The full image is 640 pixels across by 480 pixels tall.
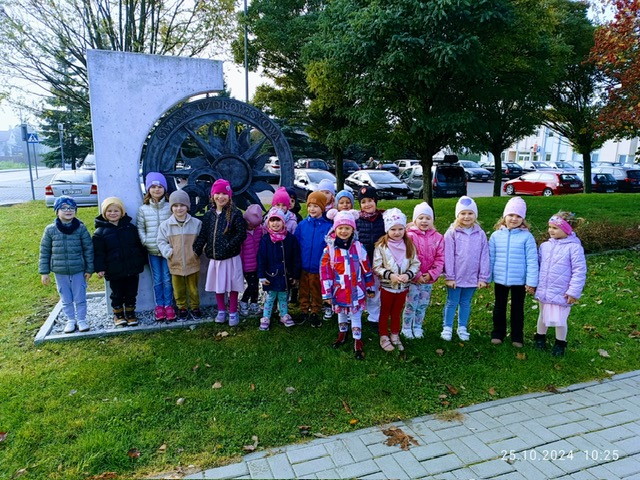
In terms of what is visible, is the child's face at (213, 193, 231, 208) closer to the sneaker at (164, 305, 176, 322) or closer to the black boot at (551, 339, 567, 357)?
the sneaker at (164, 305, 176, 322)

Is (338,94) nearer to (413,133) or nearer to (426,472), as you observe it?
(413,133)

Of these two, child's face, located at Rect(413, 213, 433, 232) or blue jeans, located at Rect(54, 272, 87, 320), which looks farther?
blue jeans, located at Rect(54, 272, 87, 320)

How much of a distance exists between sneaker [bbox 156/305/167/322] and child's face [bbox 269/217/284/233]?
1803 mm

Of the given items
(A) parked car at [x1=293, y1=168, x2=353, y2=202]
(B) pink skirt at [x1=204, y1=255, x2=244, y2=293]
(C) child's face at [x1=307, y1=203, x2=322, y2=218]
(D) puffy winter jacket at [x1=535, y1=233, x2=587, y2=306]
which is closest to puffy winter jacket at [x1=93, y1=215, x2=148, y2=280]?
(B) pink skirt at [x1=204, y1=255, x2=244, y2=293]

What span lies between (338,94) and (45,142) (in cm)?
2642

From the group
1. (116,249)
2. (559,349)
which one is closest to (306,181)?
(116,249)

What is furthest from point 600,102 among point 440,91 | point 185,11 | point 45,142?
point 45,142

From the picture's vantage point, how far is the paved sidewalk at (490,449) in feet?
9.71

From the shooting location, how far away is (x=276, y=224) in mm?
5039

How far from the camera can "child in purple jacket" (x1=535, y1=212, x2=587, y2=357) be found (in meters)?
4.33

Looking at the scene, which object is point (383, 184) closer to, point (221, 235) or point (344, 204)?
point (344, 204)

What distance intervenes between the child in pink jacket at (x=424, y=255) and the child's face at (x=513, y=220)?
0.71 m

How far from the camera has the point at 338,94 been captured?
1184cm

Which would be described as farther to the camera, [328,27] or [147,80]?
[328,27]
